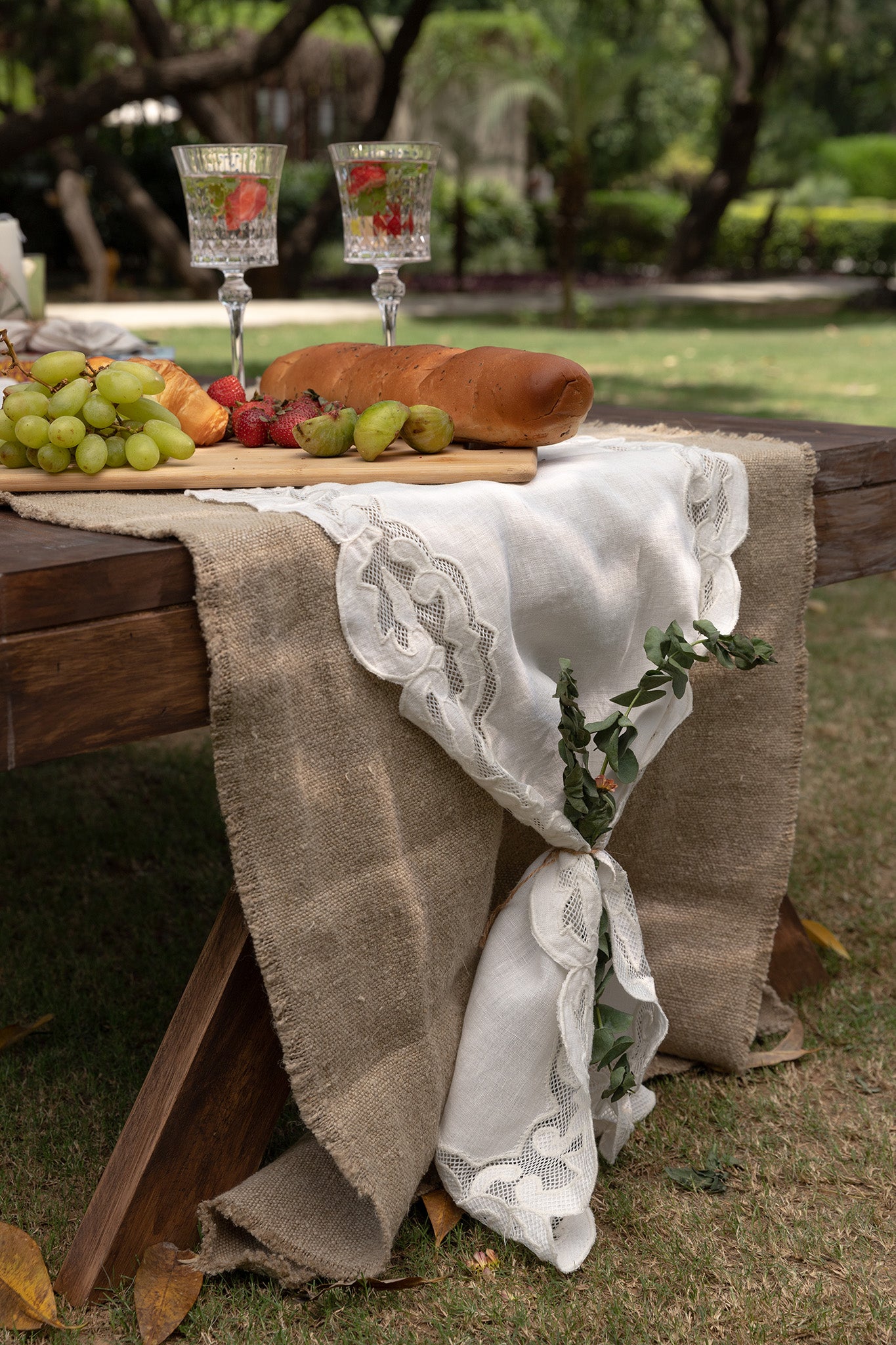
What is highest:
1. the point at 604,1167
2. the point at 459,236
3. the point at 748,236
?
the point at 604,1167

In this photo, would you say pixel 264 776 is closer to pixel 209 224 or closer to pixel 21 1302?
pixel 21 1302

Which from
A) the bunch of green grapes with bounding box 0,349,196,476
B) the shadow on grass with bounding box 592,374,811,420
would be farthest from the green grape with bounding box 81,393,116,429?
the shadow on grass with bounding box 592,374,811,420

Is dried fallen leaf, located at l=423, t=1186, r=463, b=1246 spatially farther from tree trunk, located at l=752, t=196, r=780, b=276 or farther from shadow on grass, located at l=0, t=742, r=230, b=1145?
tree trunk, located at l=752, t=196, r=780, b=276

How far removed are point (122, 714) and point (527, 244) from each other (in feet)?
58.1

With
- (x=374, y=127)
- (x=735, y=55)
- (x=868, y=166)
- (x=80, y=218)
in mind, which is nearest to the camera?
(x=374, y=127)

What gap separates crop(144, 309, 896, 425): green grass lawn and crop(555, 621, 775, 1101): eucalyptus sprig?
5144 mm

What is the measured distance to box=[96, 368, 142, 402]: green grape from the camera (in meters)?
1.42

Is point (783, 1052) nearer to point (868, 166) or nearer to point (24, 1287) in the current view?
point (24, 1287)

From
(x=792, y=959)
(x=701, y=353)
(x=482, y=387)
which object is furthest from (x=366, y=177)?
(x=701, y=353)

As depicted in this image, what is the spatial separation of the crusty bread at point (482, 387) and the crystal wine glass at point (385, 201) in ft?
0.59

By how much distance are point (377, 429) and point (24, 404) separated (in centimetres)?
37

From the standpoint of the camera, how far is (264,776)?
1271 mm

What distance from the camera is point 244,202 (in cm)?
175

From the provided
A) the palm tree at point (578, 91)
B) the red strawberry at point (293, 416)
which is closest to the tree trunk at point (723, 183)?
the palm tree at point (578, 91)
